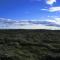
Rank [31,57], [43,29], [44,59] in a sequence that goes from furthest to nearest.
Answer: [43,29], [31,57], [44,59]

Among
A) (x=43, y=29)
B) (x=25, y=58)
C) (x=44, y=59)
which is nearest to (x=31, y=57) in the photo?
(x=25, y=58)

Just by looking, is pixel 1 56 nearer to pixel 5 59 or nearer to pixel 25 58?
pixel 5 59

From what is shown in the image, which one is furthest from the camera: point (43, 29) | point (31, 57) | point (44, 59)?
point (43, 29)

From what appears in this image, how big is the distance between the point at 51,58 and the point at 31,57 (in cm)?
169

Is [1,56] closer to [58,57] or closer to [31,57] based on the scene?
[31,57]

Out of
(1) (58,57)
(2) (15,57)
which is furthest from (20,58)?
(1) (58,57)

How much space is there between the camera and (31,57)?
1419cm

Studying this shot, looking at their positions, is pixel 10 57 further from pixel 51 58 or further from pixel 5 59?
pixel 51 58

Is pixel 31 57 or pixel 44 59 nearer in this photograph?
pixel 44 59

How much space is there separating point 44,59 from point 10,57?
7.09 ft

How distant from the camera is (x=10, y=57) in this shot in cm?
1341

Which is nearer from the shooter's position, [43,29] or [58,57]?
[58,57]

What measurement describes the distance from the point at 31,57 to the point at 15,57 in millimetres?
1187

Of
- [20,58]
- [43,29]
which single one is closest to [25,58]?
[20,58]
